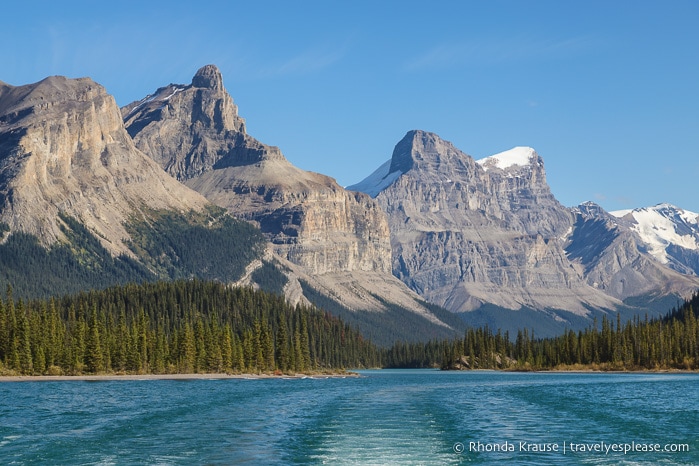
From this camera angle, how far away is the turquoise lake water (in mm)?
71062

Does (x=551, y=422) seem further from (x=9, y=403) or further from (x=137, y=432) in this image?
(x=9, y=403)

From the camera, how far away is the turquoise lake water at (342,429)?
71062mm

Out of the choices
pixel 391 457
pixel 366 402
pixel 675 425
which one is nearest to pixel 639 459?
pixel 391 457

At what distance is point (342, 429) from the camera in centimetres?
8912

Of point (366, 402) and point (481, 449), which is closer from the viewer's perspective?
point (481, 449)

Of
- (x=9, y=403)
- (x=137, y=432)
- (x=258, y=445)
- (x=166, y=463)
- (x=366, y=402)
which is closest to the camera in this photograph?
(x=166, y=463)

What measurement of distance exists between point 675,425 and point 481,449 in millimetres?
28617

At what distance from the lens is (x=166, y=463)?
67625mm

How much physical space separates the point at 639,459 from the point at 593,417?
111ft

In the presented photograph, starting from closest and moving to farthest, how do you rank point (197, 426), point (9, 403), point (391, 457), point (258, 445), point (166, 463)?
point (166, 463)
point (391, 457)
point (258, 445)
point (197, 426)
point (9, 403)

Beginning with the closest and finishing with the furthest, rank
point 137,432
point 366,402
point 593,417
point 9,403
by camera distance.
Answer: point 137,432 → point 593,417 → point 9,403 → point 366,402

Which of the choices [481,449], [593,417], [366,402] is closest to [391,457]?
[481,449]

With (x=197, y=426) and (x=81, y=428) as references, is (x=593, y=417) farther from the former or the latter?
(x=81, y=428)

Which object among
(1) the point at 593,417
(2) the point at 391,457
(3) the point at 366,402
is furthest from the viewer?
(3) the point at 366,402
